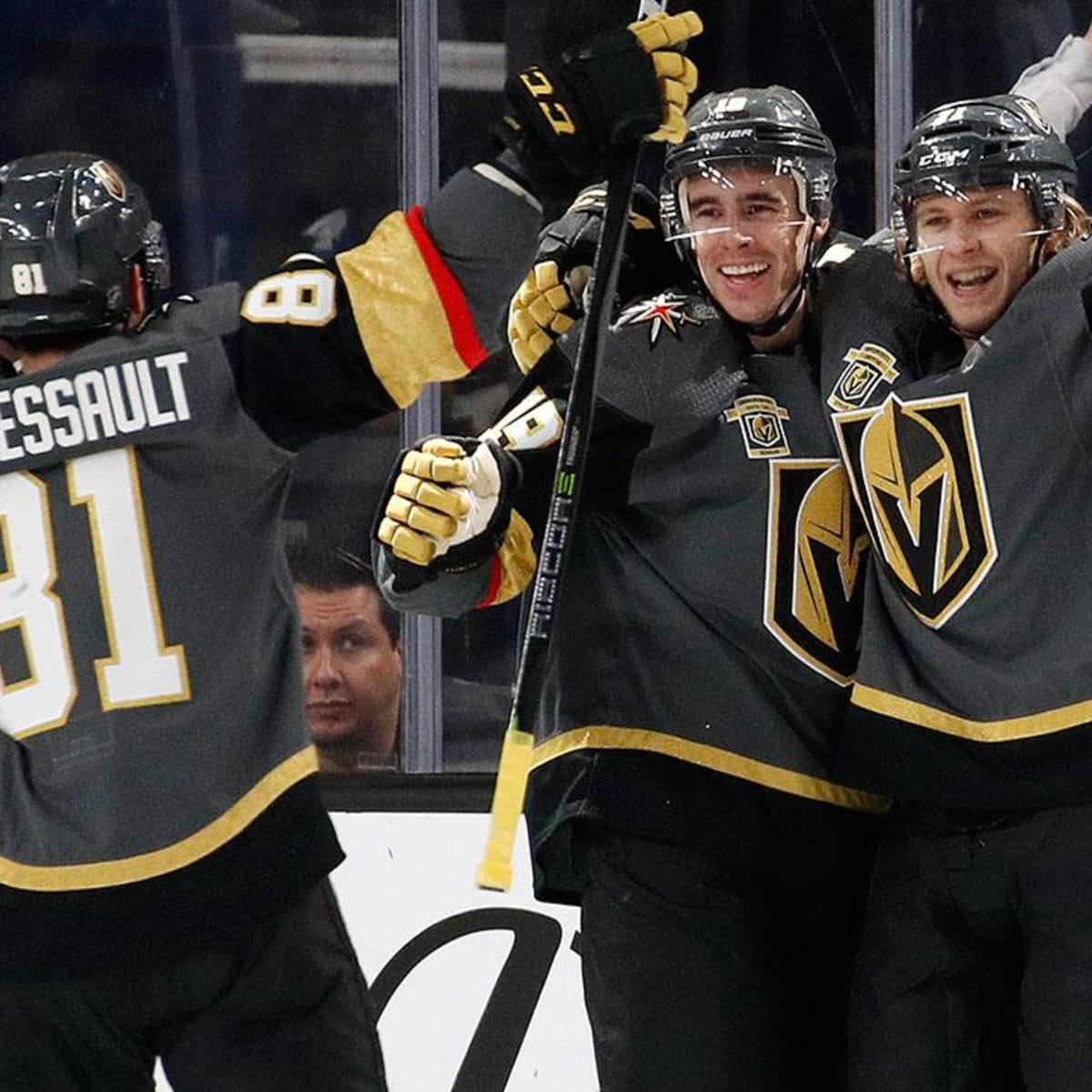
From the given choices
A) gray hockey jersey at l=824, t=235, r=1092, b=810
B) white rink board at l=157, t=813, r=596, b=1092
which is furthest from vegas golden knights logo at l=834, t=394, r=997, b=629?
white rink board at l=157, t=813, r=596, b=1092

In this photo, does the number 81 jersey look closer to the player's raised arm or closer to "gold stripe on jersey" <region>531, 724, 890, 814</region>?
the player's raised arm

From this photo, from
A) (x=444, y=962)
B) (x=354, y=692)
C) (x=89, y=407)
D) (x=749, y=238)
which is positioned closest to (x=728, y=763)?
(x=749, y=238)

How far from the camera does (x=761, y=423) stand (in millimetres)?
2461

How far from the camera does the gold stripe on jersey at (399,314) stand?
2199 mm

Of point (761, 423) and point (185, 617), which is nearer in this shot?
point (185, 617)

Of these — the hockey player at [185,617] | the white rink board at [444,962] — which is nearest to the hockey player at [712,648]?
the hockey player at [185,617]

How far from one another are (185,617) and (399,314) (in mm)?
322

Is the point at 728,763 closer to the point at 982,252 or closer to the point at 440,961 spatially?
the point at 982,252

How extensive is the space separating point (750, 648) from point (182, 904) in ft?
2.06

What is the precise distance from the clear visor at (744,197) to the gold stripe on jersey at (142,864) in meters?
0.73

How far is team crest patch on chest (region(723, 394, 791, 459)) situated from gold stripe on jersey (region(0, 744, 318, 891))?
0.60 m

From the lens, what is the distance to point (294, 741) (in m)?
2.22

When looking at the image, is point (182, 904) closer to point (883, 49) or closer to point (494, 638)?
point (494, 638)

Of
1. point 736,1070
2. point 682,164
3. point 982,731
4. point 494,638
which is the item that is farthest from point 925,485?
point 494,638
